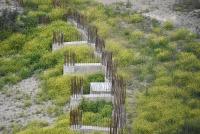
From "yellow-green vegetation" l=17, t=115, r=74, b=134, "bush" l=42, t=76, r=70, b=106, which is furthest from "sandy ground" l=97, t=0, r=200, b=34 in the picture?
"yellow-green vegetation" l=17, t=115, r=74, b=134

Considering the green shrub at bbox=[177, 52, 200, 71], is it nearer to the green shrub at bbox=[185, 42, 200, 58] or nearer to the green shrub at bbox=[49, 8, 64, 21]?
the green shrub at bbox=[185, 42, 200, 58]

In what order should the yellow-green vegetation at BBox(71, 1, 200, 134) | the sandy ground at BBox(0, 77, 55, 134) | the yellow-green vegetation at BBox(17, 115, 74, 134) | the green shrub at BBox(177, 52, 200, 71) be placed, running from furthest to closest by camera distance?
the green shrub at BBox(177, 52, 200, 71)
the sandy ground at BBox(0, 77, 55, 134)
the yellow-green vegetation at BBox(71, 1, 200, 134)
the yellow-green vegetation at BBox(17, 115, 74, 134)

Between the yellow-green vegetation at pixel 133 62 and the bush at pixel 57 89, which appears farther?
the bush at pixel 57 89

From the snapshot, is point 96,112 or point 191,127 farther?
point 96,112

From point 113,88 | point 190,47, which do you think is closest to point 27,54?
point 113,88

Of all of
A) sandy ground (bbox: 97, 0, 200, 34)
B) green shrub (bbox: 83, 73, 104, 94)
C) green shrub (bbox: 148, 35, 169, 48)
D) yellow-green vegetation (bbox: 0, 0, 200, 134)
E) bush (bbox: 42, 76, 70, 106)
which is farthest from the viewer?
sandy ground (bbox: 97, 0, 200, 34)

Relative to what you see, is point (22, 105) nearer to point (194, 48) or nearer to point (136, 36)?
point (136, 36)

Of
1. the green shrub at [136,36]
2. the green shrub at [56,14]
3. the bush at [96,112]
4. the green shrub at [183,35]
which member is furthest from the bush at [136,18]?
the bush at [96,112]

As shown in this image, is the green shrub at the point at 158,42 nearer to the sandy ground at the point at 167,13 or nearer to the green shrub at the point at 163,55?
the green shrub at the point at 163,55

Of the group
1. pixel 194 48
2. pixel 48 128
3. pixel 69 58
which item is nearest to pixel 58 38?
pixel 69 58
